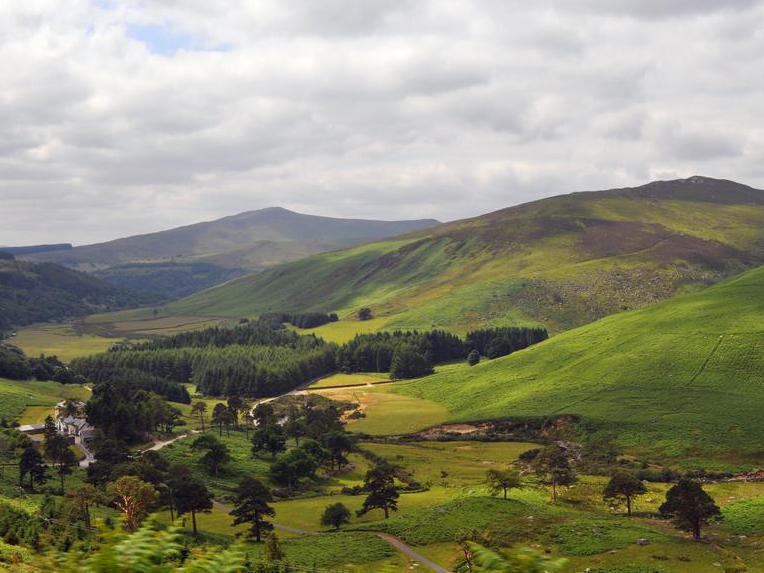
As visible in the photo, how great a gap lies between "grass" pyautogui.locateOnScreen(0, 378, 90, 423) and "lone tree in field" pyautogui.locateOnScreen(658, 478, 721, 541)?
397 feet

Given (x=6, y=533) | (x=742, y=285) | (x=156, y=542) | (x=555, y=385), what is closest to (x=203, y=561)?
(x=156, y=542)

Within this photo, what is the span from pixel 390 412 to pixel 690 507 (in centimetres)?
9595

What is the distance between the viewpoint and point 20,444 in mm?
94812

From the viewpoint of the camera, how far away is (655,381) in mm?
144750

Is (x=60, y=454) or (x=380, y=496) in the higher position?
(x=60, y=454)

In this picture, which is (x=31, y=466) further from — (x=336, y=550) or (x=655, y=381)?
(x=655, y=381)

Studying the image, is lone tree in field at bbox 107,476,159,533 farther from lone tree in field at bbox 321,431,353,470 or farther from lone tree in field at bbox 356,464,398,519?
lone tree in field at bbox 321,431,353,470

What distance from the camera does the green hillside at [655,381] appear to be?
11944 cm

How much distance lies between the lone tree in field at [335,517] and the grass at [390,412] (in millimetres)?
61014

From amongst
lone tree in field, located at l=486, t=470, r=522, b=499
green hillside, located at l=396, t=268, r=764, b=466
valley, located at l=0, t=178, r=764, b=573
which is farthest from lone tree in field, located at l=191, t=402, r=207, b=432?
lone tree in field, located at l=486, t=470, r=522, b=499

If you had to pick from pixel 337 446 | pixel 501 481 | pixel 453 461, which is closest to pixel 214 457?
pixel 337 446

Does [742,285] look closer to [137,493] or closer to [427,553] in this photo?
[427,553]

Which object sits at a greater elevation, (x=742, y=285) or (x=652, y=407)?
(x=742, y=285)

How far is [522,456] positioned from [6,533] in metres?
91.3
